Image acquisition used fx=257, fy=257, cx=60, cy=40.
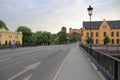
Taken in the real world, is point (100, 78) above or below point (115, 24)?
below

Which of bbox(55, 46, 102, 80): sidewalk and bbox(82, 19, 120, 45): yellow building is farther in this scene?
bbox(82, 19, 120, 45): yellow building

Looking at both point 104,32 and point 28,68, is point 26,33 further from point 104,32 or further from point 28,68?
point 28,68

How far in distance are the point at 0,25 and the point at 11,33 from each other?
1895cm

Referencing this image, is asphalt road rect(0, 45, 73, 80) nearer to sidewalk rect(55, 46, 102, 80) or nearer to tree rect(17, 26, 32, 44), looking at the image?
sidewalk rect(55, 46, 102, 80)

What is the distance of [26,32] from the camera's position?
537ft

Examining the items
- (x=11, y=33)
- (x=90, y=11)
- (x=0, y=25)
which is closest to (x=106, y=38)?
(x=11, y=33)

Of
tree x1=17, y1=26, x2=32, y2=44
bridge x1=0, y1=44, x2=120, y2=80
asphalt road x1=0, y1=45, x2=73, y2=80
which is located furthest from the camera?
tree x1=17, y1=26, x2=32, y2=44

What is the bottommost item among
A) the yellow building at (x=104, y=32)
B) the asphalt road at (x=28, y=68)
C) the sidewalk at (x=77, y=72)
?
the sidewalk at (x=77, y=72)

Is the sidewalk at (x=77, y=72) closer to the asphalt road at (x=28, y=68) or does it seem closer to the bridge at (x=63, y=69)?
the bridge at (x=63, y=69)

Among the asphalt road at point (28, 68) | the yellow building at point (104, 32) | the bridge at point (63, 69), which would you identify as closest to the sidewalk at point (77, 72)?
the bridge at point (63, 69)

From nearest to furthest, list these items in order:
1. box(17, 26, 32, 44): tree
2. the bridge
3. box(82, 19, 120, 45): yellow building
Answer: the bridge
box(82, 19, 120, 45): yellow building
box(17, 26, 32, 44): tree

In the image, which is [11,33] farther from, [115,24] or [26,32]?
[115,24]

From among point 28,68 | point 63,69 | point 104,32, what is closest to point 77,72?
point 63,69

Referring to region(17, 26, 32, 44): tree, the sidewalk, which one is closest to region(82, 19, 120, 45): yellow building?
region(17, 26, 32, 44): tree
